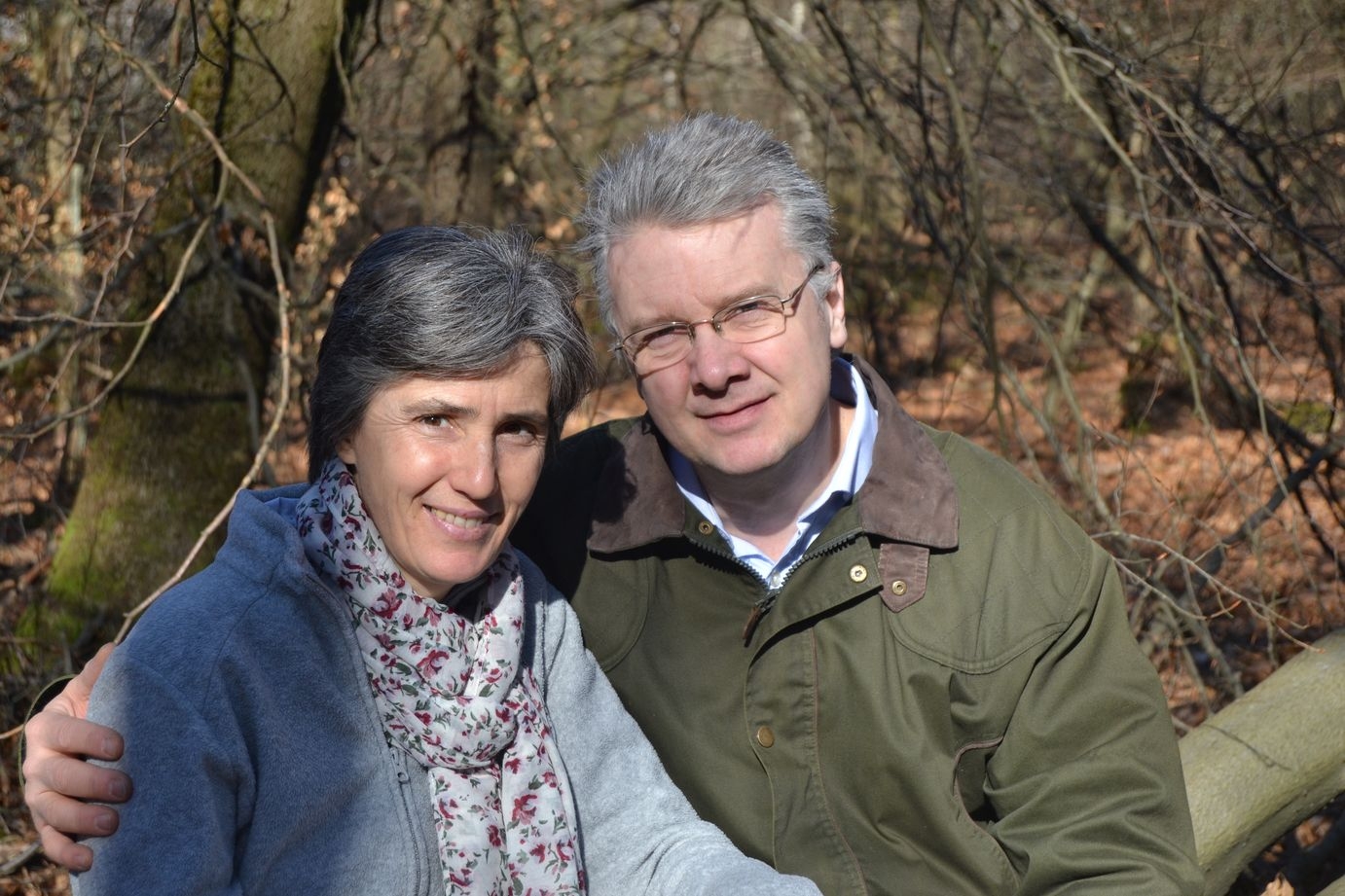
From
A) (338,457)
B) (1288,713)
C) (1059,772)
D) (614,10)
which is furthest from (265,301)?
(614,10)

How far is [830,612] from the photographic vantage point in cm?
234

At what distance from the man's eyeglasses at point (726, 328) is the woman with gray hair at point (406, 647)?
0.15 metres

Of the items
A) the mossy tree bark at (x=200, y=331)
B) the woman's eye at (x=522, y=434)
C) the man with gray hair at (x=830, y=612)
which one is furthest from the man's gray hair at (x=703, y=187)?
the mossy tree bark at (x=200, y=331)

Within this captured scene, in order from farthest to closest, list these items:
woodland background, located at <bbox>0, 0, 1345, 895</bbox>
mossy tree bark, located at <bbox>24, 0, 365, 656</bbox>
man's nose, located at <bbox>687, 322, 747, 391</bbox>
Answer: mossy tree bark, located at <bbox>24, 0, 365, 656</bbox> < woodland background, located at <bbox>0, 0, 1345, 895</bbox> < man's nose, located at <bbox>687, 322, 747, 391</bbox>

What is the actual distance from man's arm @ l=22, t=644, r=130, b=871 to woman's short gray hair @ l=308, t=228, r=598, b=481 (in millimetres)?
615

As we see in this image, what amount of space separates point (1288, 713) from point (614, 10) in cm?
533

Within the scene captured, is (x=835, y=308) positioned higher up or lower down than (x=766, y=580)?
higher up

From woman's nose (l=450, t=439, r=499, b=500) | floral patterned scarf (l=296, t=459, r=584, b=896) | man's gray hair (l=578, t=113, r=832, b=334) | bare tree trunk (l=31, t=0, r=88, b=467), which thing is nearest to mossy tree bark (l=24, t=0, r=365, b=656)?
bare tree trunk (l=31, t=0, r=88, b=467)

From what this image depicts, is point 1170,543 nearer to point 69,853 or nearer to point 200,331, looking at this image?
point 200,331

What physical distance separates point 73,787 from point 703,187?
4.68ft

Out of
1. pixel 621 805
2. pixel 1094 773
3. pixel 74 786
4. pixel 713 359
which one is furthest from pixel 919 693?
pixel 74 786

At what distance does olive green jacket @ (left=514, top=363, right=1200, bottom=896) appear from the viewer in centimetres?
218

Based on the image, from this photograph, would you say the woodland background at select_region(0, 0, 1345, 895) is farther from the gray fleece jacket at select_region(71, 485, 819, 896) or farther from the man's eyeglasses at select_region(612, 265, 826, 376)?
the man's eyeglasses at select_region(612, 265, 826, 376)

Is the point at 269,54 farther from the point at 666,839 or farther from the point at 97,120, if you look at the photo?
the point at 97,120
